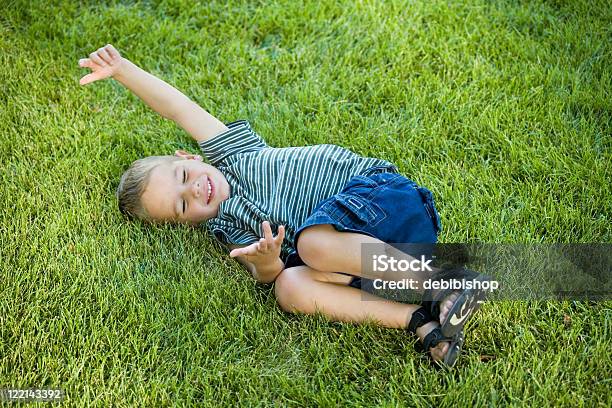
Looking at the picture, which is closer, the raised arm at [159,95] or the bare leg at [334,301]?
the bare leg at [334,301]

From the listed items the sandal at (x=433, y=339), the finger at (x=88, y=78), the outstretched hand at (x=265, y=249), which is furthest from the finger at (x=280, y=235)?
the finger at (x=88, y=78)

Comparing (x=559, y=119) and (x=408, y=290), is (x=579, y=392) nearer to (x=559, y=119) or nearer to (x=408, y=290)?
(x=408, y=290)

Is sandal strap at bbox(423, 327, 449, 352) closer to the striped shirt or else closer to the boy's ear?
the striped shirt

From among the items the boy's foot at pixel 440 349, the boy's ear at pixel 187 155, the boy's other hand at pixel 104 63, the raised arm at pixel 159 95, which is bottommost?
the boy's foot at pixel 440 349

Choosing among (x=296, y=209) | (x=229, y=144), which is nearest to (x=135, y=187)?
(x=229, y=144)

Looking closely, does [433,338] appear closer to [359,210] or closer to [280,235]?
[359,210]

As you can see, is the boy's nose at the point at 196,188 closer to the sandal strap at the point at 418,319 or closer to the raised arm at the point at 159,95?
the raised arm at the point at 159,95

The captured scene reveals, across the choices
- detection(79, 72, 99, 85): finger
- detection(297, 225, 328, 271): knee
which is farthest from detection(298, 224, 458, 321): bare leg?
detection(79, 72, 99, 85): finger

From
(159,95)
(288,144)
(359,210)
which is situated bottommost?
(288,144)

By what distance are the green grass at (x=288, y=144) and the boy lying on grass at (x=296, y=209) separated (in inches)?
3.5

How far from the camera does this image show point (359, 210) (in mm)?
2451

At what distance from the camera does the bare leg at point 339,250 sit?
2400mm

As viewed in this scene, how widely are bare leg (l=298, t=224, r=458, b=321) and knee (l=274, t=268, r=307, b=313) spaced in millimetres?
126

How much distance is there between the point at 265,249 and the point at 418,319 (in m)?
0.55
